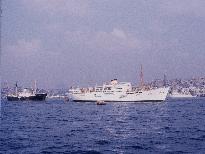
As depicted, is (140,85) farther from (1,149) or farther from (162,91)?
(1,149)

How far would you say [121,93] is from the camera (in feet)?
428

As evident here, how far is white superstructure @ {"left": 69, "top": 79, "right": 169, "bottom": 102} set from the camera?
416 ft

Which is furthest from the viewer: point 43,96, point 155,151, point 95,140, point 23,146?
point 43,96

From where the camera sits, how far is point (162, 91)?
129 m

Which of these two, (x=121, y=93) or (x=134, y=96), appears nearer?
(x=134, y=96)

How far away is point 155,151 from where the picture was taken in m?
21.3

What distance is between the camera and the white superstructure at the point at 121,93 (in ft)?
416

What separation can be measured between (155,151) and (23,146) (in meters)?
7.98

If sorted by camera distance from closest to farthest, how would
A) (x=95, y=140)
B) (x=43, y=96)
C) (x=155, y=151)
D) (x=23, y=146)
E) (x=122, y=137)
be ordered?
(x=155, y=151)
(x=23, y=146)
(x=95, y=140)
(x=122, y=137)
(x=43, y=96)

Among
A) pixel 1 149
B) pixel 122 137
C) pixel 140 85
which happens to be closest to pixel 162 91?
pixel 140 85

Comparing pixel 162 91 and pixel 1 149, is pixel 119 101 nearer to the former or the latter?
pixel 162 91

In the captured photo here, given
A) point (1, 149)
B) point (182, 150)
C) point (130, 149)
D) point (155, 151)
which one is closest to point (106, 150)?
point (130, 149)

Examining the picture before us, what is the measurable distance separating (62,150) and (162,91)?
359 feet

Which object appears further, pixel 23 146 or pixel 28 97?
pixel 28 97
